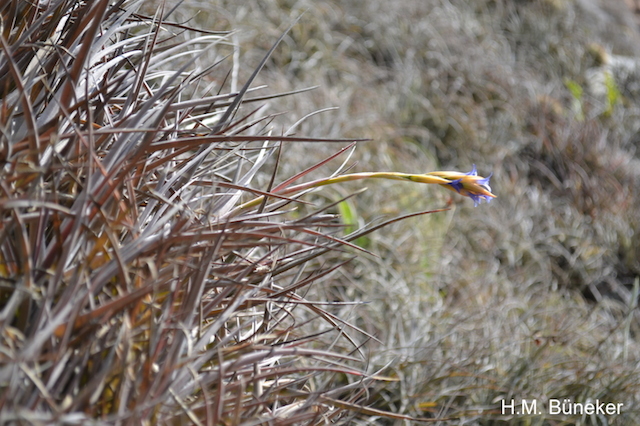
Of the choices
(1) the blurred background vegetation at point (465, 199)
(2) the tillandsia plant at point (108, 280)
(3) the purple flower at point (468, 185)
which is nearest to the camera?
(2) the tillandsia plant at point (108, 280)

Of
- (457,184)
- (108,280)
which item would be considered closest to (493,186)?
(457,184)

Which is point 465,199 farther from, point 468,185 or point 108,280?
point 108,280

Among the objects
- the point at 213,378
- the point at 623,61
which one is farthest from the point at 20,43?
the point at 623,61

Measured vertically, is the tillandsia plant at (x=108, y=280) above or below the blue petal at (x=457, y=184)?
above

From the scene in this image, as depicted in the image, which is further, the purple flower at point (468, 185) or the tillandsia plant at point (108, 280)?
the purple flower at point (468, 185)

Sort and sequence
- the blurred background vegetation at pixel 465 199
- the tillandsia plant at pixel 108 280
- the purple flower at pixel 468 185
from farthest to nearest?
the blurred background vegetation at pixel 465 199 → the purple flower at pixel 468 185 → the tillandsia plant at pixel 108 280

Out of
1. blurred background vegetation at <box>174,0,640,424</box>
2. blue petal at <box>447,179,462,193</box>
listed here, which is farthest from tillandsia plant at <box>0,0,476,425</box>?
blurred background vegetation at <box>174,0,640,424</box>


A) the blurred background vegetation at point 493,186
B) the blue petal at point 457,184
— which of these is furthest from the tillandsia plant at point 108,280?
the blurred background vegetation at point 493,186

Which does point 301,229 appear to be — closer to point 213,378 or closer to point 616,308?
point 213,378

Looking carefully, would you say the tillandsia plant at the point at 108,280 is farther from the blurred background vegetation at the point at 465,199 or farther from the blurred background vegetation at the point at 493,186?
the blurred background vegetation at the point at 493,186
